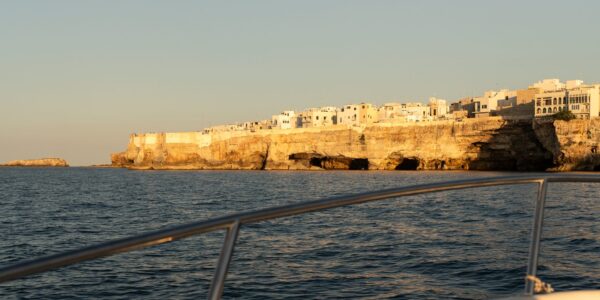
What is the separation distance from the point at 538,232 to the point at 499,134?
8172cm

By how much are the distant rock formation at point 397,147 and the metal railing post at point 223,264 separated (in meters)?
73.7

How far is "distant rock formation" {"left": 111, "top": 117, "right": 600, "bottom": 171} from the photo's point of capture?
71.2m

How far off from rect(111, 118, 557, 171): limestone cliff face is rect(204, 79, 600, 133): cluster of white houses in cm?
370

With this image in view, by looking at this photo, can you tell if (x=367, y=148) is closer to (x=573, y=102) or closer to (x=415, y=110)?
(x=573, y=102)

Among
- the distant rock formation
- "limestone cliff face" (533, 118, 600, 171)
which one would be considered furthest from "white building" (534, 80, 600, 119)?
the distant rock formation

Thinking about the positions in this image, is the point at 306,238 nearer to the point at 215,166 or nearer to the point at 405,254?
the point at 405,254

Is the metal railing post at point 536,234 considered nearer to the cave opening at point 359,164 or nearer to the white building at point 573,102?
the white building at point 573,102

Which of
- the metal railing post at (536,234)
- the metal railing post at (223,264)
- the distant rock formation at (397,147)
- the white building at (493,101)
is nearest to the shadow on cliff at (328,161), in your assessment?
the distant rock formation at (397,147)

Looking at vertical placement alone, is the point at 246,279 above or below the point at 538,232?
below

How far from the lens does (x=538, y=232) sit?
2902 mm

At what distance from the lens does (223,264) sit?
7.08 feet

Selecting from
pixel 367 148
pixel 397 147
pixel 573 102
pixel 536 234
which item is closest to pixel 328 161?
pixel 367 148

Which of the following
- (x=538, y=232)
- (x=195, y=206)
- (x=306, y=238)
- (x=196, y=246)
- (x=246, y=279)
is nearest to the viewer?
(x=538, y=232)

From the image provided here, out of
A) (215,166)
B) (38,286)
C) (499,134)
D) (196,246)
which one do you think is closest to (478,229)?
(196,246)
